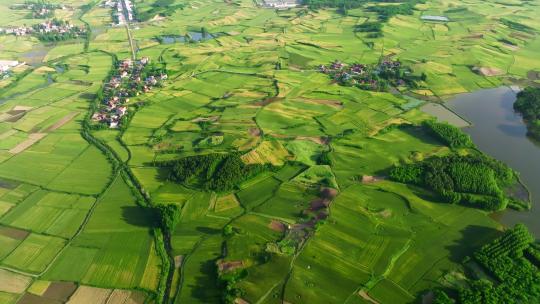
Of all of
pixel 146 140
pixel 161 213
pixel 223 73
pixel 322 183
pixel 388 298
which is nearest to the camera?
pixel 388 298

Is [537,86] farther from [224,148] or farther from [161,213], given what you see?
[161,213]

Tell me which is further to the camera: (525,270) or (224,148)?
(224,148)

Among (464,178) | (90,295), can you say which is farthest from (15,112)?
(464,178)

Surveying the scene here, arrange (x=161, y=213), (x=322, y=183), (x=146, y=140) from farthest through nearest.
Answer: (x=146, y=140)
(x=322, y=183)
(x=161, y=213)

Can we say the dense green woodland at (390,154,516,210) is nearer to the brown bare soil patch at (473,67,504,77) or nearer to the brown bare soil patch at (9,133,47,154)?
the brown bare soil patch at (473,67,504,77)

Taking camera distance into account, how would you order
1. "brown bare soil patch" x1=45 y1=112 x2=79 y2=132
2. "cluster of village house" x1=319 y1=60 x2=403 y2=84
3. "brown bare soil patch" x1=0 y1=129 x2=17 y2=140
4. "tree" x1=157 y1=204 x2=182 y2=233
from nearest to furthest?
"tree" x1=157 y1=204 x2=182 y2=233 → "brown bare soil patch" x1=0 y1=129 x2=17 y2=140 → "brown bare soil patch" x1=45 y1=112 x2=79 y2=132 → "cluster of village house" x1=319 y1=60 x2=403 y2=84

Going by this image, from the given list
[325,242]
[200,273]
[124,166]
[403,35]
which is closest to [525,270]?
[325,242]

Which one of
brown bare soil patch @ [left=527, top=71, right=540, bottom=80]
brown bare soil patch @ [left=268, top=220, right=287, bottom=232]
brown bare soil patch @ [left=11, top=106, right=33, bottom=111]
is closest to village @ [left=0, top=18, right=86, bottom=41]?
brown bare soil patch @ [left=11, top=106, right=33, bottom=111]
